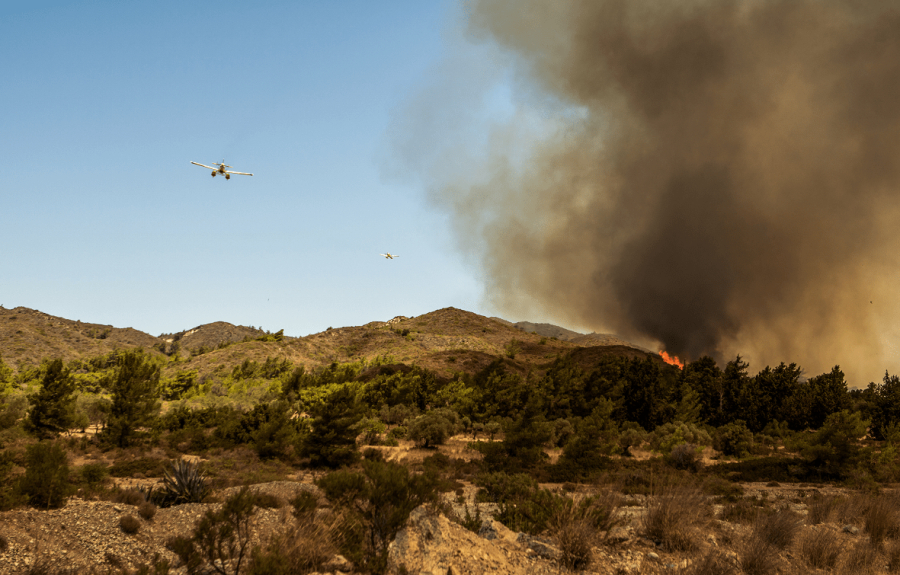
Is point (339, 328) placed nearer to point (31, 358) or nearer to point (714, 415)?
point (31, 358)

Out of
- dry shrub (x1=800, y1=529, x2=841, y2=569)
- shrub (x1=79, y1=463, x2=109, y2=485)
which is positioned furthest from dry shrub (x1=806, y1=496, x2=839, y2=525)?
shrub (x1=79, y1=463, x2=109, y2=485)

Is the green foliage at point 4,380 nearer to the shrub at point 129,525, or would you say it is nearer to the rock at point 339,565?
the shrub at point 129,525

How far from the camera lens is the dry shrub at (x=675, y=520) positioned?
11500 millimetres

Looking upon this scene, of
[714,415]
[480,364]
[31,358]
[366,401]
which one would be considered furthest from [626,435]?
[31,358]

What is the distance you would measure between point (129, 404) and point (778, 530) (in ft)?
119

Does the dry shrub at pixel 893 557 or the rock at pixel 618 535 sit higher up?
the dry shrub at pixel 893 557

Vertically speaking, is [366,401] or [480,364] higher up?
[480,364]

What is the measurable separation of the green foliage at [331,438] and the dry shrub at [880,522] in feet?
79.2

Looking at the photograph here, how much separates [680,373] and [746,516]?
4789 cm

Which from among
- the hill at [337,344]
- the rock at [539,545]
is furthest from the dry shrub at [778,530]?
the hill at [337,344]

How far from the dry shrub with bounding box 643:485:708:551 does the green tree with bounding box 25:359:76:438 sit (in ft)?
122

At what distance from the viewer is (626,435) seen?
39000mm

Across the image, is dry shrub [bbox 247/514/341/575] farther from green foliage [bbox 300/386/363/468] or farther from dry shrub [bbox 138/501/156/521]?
green foliage [bbox 300/386/363/468]

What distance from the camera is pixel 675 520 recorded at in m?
11.7
